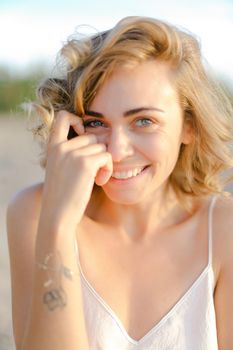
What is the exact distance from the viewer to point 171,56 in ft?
9.29

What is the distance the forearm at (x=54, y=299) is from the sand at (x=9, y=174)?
86cm

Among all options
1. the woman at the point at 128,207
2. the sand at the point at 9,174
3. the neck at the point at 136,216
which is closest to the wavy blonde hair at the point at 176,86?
the woman at the point at 128,207

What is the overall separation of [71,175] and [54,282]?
0.39 m

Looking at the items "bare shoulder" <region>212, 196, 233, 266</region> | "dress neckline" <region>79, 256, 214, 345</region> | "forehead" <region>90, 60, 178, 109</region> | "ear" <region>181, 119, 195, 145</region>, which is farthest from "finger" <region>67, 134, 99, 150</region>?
"bare shoulder" <region>212, 196, 233, 266</region>

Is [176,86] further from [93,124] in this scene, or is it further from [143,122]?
[93,124]

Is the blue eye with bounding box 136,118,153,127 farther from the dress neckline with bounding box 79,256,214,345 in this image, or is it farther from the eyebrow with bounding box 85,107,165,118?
the dress neckline with bounding box 79,256,214,345

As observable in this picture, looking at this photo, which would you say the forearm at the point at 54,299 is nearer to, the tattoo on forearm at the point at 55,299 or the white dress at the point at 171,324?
the tattoo on forearm at the point at 55,299

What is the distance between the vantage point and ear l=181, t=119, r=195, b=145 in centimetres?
296

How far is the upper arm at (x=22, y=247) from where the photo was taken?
9.18ft

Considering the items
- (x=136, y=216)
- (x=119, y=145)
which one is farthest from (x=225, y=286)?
(x=119, y=145)

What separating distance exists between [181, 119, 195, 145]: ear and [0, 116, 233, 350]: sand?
741 mm

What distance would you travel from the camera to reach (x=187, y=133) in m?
2.98

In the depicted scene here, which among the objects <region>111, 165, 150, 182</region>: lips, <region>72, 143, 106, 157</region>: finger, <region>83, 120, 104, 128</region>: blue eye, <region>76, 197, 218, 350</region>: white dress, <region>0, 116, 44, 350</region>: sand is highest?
<region>83, 120, 104, 128</region>: blue eye

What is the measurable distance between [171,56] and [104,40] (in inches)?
10.9
